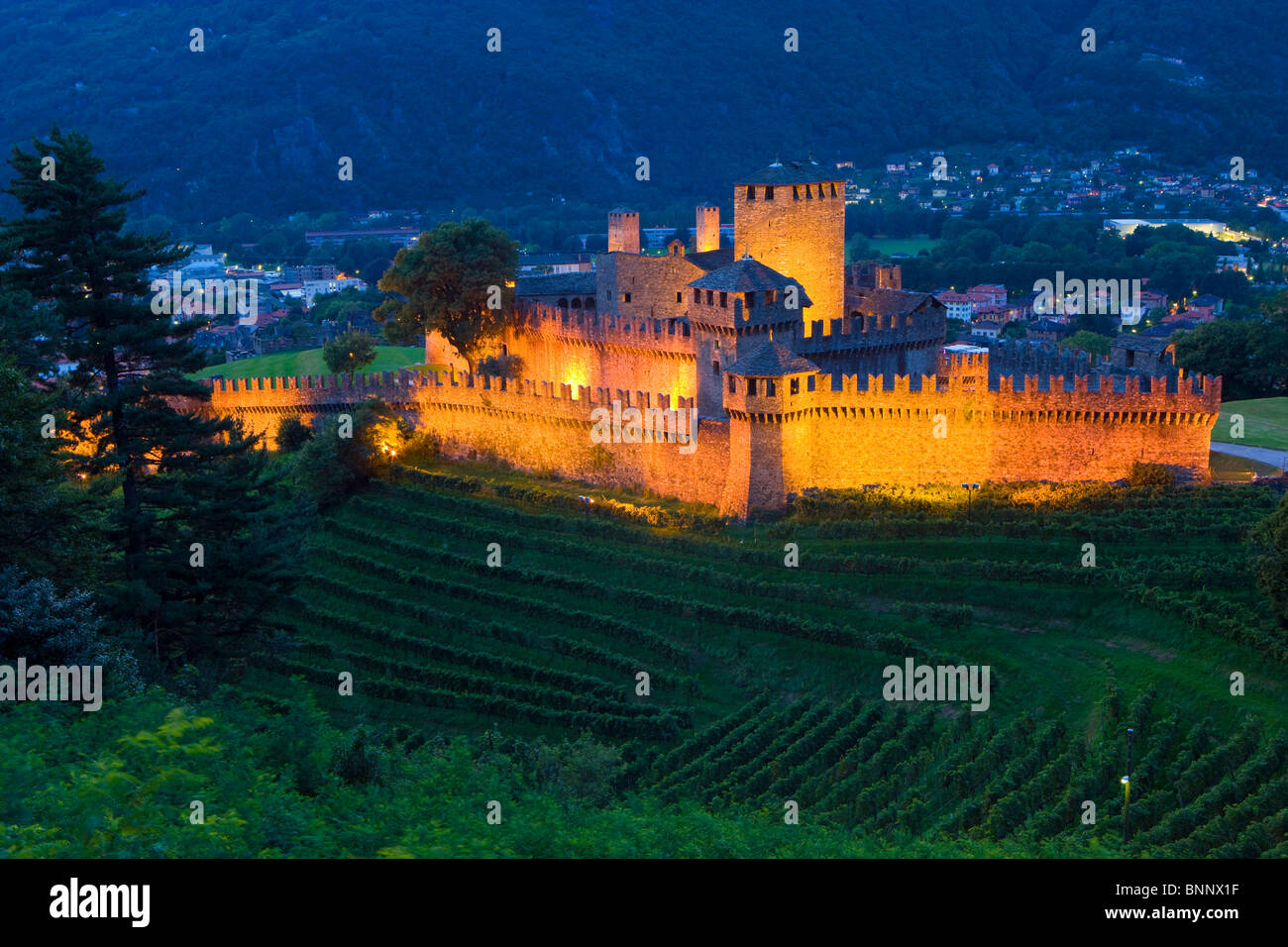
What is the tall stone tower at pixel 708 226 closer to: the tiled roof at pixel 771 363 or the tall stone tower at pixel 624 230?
the tall stone tower at pixel 624 230

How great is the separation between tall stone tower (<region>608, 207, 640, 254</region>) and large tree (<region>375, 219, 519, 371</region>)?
5498 millimetres

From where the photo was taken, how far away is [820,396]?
124 feet

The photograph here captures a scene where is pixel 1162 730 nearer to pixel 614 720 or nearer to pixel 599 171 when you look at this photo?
pixel 614 720

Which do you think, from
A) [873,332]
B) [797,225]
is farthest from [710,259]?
[873,332]

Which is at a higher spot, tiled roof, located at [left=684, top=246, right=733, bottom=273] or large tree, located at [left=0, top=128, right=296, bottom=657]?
tiled roof, located at [left=684, top=246, right=733, bottom=273]

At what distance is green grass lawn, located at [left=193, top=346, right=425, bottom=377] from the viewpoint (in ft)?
178

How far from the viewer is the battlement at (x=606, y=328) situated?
140 feet

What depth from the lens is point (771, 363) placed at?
122 feet

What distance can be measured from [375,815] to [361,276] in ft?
360

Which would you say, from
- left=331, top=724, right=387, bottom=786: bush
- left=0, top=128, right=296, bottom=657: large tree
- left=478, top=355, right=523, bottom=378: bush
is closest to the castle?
left=478, top=355, right=523, bottom=378: bush

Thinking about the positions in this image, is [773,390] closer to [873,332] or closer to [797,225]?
[873,332]

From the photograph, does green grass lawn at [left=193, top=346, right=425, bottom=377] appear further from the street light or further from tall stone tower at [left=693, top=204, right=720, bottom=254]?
the street light

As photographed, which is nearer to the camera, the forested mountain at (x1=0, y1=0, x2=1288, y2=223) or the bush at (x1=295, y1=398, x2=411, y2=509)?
the bush at (x1=295, y1=398, x2=411, y2=509)
